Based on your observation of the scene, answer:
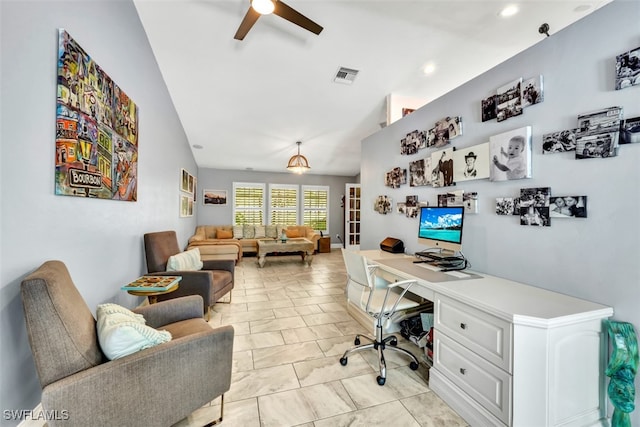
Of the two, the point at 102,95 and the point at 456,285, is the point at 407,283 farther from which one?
the point at 102,95

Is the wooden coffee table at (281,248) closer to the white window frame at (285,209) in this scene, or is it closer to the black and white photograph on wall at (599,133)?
the white window frame at (285,209)

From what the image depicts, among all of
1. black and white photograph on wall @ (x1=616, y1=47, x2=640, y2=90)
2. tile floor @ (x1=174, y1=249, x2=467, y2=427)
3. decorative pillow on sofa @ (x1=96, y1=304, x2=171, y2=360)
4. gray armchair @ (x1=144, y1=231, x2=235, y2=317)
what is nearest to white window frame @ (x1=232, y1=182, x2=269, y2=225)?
gray armchair @ (x1=144, y1=231, x2=235, y2=317)

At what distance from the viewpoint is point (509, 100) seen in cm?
189

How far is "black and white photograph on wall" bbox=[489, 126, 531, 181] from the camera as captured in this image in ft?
5.73

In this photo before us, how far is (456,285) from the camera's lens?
174 cm

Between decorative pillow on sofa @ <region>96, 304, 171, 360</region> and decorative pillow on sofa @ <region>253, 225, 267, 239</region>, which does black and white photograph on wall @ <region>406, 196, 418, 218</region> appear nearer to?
decorative pillow on sofa @ <region>96, 304, 171, 360</region>

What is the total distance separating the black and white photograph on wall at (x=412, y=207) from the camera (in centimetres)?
296

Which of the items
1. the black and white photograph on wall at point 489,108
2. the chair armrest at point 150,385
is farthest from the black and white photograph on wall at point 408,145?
the chair armrest at point 150,385

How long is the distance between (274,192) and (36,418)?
7.16 meters

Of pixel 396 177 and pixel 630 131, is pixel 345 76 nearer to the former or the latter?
pixel 396 177

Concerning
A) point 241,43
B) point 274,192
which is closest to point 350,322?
point 241,43

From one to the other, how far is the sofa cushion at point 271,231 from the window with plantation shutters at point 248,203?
62 cm

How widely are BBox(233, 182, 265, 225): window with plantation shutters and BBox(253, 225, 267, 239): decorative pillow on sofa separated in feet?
2.04

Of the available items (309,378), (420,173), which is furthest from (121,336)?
(420,173)
